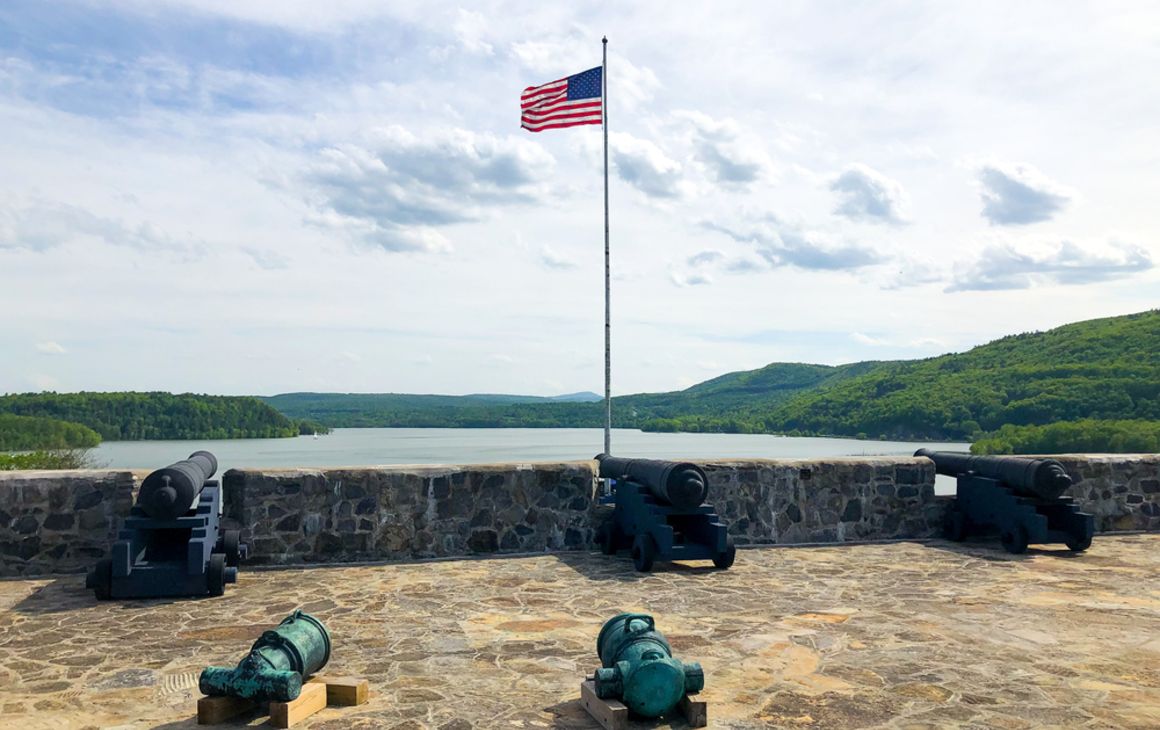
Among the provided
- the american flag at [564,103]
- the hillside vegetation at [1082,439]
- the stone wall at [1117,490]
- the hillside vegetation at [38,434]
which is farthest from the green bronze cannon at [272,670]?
the hillside vegetation at [38,434]

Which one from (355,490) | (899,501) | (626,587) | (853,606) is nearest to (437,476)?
(355,490)

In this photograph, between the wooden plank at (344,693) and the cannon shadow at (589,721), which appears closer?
the cannon shadow at (589,721)

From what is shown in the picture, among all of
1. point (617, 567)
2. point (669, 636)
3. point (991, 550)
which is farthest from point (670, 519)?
point (991, 550)

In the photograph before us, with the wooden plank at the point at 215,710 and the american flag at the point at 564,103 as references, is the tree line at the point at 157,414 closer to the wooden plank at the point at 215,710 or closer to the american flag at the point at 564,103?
the american flag at the point at 564,103

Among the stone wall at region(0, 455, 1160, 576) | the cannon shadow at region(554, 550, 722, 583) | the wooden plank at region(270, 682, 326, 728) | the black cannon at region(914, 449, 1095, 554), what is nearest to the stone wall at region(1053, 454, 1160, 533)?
the stone wall at region(0, 455, 1160, 576)

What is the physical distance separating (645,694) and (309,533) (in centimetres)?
524

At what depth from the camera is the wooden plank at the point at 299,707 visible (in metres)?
3.95

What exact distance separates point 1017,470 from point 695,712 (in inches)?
262

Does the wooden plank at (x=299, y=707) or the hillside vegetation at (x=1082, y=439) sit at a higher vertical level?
the hillside vegetation at (x=1082, y=439)

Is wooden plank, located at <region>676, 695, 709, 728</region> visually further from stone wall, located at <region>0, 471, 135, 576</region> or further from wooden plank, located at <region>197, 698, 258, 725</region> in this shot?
stone wall, located at <region>0, 471, 135, 576</region>

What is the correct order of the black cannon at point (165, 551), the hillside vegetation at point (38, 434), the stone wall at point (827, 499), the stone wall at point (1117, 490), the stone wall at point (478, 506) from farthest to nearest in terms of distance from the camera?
the hillside vegetation at point (38, 434), the stone wall at point (1117, 490), the stone wall at point (827, 499), the stone wall at point (478, 506), the black cannon at point (165, 551)

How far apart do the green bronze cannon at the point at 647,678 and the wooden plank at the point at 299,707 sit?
122cm

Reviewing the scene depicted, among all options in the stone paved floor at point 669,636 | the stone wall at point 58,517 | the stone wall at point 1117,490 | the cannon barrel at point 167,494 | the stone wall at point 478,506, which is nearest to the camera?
the stone paved floor at point 669,636

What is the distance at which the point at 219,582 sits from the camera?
22.6 ft
